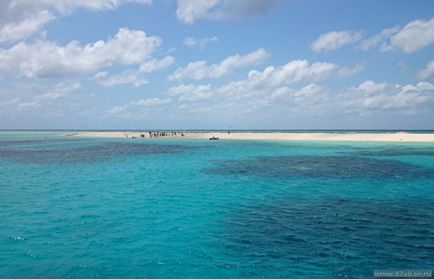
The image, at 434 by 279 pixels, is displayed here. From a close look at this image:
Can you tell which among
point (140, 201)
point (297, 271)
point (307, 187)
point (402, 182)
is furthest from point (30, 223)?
point (402, 182)

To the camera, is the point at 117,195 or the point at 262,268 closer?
the point at 262,268

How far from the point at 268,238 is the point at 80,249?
743 cm

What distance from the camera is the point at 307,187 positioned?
25.3 metres

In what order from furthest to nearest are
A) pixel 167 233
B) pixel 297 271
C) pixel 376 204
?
pixel 376 204
pixel 167 233
pixel 297 271

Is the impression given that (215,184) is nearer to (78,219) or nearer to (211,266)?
(78,219)

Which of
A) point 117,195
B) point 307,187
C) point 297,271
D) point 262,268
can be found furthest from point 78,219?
point 307,187

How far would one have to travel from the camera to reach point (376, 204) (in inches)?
778

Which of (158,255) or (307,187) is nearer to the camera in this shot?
(158,255)

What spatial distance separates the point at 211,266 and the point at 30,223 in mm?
10320

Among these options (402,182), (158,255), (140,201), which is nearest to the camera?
(158,255)

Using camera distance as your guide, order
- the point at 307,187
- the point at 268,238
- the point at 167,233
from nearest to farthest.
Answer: the point at 268,238 < the point at 167,233 < the point at 307,187

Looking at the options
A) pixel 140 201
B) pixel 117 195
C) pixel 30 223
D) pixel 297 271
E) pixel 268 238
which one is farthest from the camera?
pixel 117 195

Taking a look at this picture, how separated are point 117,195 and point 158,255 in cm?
1202

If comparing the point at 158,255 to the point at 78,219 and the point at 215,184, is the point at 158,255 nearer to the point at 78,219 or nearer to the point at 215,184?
the point at 78,219
